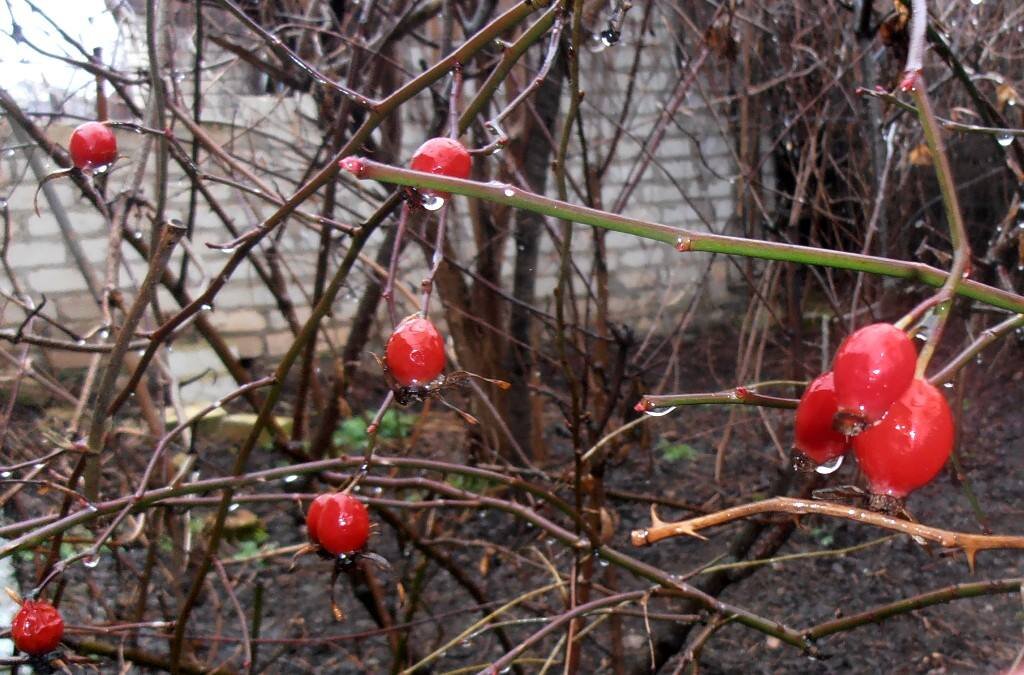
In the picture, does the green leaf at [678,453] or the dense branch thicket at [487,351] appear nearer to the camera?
the dense branch thicket at [487,351]

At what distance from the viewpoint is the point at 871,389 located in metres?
0.55

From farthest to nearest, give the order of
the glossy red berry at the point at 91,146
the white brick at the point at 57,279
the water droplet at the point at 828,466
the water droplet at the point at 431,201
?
the white brick at the point at 57,279 < the glossy red berry at the point at 91,146 < the water droplet at the point at 431,201 < the water droplet at the point at 828,466

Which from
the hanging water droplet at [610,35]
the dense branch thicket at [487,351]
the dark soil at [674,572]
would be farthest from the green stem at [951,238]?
the dark soil at [674,572]

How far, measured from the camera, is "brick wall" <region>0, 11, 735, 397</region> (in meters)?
4.09

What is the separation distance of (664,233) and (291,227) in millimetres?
4397

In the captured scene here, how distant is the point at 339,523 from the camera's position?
Result: 101 centimetres

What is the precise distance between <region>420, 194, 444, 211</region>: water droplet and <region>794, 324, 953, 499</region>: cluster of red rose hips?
16.0 inches

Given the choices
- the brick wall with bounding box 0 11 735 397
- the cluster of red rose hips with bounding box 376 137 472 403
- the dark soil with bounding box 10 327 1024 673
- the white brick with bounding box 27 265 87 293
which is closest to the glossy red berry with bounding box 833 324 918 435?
the cluster of red rose hips with bounding box 376 137 472 403

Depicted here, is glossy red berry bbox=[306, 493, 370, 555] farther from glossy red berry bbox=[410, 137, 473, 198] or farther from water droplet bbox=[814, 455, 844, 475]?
water droplet bbox=[814, 455, 844, 475]

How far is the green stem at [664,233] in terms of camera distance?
59 centimetres

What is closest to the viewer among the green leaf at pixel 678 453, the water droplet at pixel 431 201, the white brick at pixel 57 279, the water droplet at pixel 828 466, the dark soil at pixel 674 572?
the water droplet at pixel 828 466

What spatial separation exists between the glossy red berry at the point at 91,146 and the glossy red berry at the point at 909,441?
102 cm

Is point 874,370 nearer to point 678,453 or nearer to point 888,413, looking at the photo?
point 888,413

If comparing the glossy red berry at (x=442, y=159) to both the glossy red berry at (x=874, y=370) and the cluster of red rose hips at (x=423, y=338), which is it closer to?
the cluster of red rose hips at (x=423, y=338)
